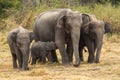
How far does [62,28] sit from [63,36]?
26 centimetres

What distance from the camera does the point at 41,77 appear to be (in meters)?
10.4

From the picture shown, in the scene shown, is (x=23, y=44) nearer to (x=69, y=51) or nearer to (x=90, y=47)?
(x=69, y=51)

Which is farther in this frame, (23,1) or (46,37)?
(23,1)

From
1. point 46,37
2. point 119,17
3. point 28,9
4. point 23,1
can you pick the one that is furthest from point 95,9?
point 46,37

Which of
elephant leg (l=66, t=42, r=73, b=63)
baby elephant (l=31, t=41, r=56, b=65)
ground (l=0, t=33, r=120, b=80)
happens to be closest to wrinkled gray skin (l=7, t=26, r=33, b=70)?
ground (l=0, t=33, r=120, b=80)

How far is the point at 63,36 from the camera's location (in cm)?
1283

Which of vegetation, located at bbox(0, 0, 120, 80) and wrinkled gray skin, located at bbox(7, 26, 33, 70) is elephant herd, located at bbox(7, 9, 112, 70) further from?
vegetation, located at bbox(0, 0, 120, 80)

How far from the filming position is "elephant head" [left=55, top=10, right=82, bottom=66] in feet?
40.5

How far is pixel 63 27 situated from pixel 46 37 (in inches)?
53.0

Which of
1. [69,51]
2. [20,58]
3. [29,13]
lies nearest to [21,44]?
[20,58]

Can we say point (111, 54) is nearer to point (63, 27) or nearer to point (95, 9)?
point (63, 27)

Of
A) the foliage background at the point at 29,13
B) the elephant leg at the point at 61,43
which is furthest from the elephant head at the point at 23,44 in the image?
the foliage background at the point at 29,13

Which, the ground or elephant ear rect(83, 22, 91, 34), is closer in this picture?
the ground

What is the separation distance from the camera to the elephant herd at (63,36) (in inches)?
477
